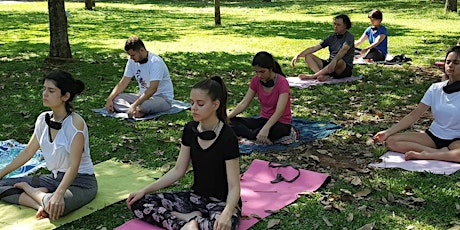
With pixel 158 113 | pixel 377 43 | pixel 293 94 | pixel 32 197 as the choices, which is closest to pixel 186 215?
pixel 32 197

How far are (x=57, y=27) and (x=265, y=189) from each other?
766 cm

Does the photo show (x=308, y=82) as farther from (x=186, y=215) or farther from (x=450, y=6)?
(x=450, y=6)

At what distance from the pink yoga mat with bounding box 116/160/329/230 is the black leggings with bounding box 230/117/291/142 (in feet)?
2.43

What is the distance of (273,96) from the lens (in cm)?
664

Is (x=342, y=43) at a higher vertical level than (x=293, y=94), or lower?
higher

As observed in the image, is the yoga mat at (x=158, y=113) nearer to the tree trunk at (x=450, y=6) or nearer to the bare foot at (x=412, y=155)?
the bare foot at (x=412, y=155)

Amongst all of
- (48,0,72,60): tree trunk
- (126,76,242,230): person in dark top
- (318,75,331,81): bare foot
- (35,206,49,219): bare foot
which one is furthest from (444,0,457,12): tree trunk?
(35,206,49,219): bare foot

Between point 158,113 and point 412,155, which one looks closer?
point 412,155

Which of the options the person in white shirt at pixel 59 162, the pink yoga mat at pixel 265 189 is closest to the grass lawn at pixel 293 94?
the pink yoga mat at pixel 265 189

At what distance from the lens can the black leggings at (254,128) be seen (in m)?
6.54

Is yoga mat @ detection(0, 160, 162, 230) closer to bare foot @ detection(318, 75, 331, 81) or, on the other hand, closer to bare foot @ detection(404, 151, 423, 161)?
bare foot @ detection(404, 151, 423, 161)

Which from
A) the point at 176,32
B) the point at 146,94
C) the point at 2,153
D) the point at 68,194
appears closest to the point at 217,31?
the point at 176,32

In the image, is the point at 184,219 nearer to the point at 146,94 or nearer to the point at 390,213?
the point at 390,213

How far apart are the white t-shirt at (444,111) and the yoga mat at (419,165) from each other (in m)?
0.40
